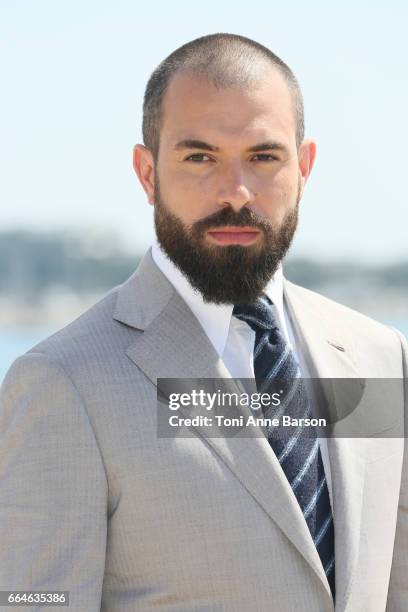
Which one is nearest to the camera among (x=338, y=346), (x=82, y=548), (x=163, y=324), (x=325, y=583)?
(x=82, y=548)

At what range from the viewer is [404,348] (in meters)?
2.54

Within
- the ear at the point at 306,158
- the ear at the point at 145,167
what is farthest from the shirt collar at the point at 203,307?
the ear at the point at 306,158

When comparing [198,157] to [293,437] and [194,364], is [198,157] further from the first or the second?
[293,437]

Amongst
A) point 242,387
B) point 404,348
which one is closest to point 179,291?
point 242,387

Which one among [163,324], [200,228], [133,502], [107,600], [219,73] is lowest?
[107,600]

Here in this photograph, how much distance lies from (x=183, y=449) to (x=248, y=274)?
433 millimetres

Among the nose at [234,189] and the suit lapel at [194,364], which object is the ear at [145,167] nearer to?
the suit lapel at [194,364]

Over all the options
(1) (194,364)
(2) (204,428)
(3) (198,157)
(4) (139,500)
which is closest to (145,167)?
(3) (198,157)

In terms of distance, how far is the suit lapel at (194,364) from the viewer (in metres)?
2.05

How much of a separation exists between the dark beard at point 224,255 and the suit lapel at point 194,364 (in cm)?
8

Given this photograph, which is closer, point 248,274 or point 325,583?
point 325,583

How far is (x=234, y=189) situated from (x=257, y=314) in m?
0.34

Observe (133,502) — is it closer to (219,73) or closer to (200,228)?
(200,228)

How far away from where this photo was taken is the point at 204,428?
2096 millimetres
